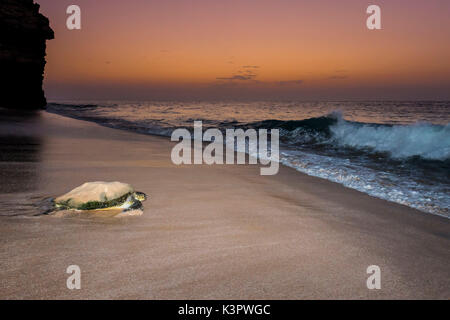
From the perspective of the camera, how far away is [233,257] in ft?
7.18

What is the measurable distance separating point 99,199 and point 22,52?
28.3 metres

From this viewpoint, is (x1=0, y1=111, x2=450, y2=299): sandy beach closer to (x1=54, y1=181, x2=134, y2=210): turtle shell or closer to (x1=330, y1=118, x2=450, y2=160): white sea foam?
(x1=54, y1=181, x2=134, y2=210): turtle shell

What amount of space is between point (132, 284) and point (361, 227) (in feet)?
6.97

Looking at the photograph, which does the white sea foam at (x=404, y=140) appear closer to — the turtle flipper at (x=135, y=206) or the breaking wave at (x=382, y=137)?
the breaking wave at (x=382, y=137)

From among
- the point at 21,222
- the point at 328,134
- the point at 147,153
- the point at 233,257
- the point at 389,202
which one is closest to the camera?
the point at 233,257

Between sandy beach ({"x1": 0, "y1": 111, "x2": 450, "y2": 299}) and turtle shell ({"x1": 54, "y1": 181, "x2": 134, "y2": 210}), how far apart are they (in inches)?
7.7

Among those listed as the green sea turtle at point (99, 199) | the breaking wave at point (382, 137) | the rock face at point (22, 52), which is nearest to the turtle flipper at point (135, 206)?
the green sea turtle at point (99, 199)

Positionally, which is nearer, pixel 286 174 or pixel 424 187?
pixel 424 187

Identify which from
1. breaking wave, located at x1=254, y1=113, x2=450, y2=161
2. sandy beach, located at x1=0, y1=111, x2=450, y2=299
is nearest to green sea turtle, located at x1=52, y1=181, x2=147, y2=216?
sandy beach, located at x1=0, y1=111, x2=450, y2=299

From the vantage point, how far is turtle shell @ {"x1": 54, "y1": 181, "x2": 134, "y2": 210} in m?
2.90

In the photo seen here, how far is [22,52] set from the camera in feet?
82.3

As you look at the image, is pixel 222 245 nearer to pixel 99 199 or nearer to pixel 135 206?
pixel 135 206

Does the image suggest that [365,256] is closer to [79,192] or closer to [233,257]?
[233,257]
